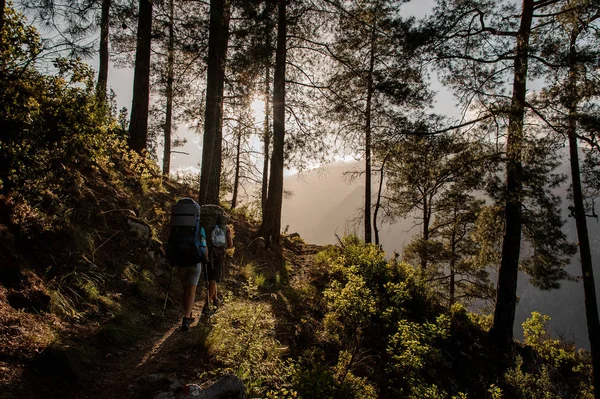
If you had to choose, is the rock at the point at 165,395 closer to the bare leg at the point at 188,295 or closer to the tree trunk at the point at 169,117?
the bare leg at the point at 188,295

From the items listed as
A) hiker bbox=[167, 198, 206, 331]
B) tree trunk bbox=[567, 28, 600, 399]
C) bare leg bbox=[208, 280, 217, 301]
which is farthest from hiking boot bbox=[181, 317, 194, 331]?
tree trunk bbox=[567, 28, 600, 399]

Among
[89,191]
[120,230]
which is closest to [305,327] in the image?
[120,230]

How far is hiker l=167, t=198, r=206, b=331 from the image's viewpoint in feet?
13.9

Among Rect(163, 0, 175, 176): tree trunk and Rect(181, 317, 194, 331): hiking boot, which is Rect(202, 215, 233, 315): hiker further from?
Rect(163, 0, 175, 176): tree trunk

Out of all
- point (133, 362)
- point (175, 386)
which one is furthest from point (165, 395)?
point (133, 362)

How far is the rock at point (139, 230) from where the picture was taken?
6.26 m

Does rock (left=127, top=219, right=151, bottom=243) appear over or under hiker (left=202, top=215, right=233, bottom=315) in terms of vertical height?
over

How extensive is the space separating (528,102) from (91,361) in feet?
30.1

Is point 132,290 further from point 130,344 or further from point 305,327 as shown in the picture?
point 305,327

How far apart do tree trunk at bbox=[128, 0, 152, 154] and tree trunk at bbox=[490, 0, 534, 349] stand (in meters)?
9.89

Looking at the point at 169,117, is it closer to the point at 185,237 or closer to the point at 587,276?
the point at 185,237

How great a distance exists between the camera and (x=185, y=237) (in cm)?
430

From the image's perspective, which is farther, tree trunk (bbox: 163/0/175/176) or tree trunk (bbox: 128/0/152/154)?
tree trunk (bbox: 163/0/175/176)

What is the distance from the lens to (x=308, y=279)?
885 centimetres
